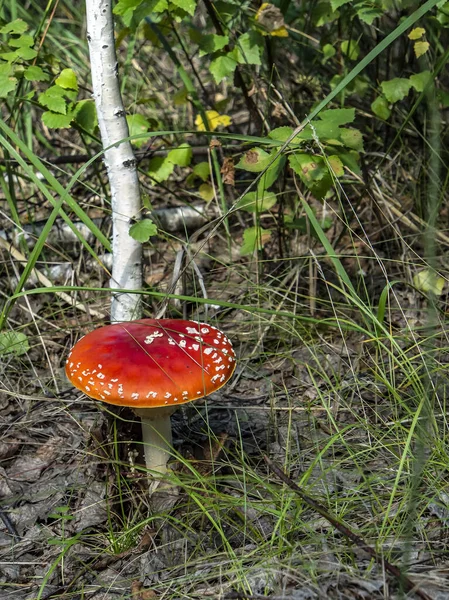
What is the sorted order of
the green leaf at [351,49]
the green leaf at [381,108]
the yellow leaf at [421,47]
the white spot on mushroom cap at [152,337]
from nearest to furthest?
1. the white spot on mushroom cap at [152,337]
2. the yellow leaf at [421,47]
3. the green leaf at [381,108]
4. the green leaf at [351,49]

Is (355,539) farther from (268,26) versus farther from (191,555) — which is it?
(268,26)

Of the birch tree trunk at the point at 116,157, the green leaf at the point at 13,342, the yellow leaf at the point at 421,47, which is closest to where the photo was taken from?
the birch tree trunk at the point at 116,157

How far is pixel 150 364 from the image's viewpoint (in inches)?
85.3

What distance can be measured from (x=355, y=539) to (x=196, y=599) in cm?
51

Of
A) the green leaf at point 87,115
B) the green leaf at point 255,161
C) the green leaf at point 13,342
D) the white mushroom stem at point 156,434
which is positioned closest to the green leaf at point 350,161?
the green leaf at point 255,161

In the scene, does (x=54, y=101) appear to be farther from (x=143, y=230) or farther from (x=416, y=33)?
(x=416, y=33)

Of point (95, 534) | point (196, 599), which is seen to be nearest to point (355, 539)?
point (196, 599)

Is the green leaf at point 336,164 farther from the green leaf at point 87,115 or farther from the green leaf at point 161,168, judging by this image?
the green leaf at point 87,115

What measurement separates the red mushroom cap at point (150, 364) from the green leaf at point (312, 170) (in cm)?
74

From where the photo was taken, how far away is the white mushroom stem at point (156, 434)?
241 cm

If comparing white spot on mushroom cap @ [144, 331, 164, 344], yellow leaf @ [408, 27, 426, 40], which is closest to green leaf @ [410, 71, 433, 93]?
yellow leaf @ [408, 27, 426, 40]

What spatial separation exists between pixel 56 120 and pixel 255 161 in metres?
0.80

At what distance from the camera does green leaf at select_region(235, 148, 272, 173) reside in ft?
8.96

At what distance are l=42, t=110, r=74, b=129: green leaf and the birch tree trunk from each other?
125 mm
